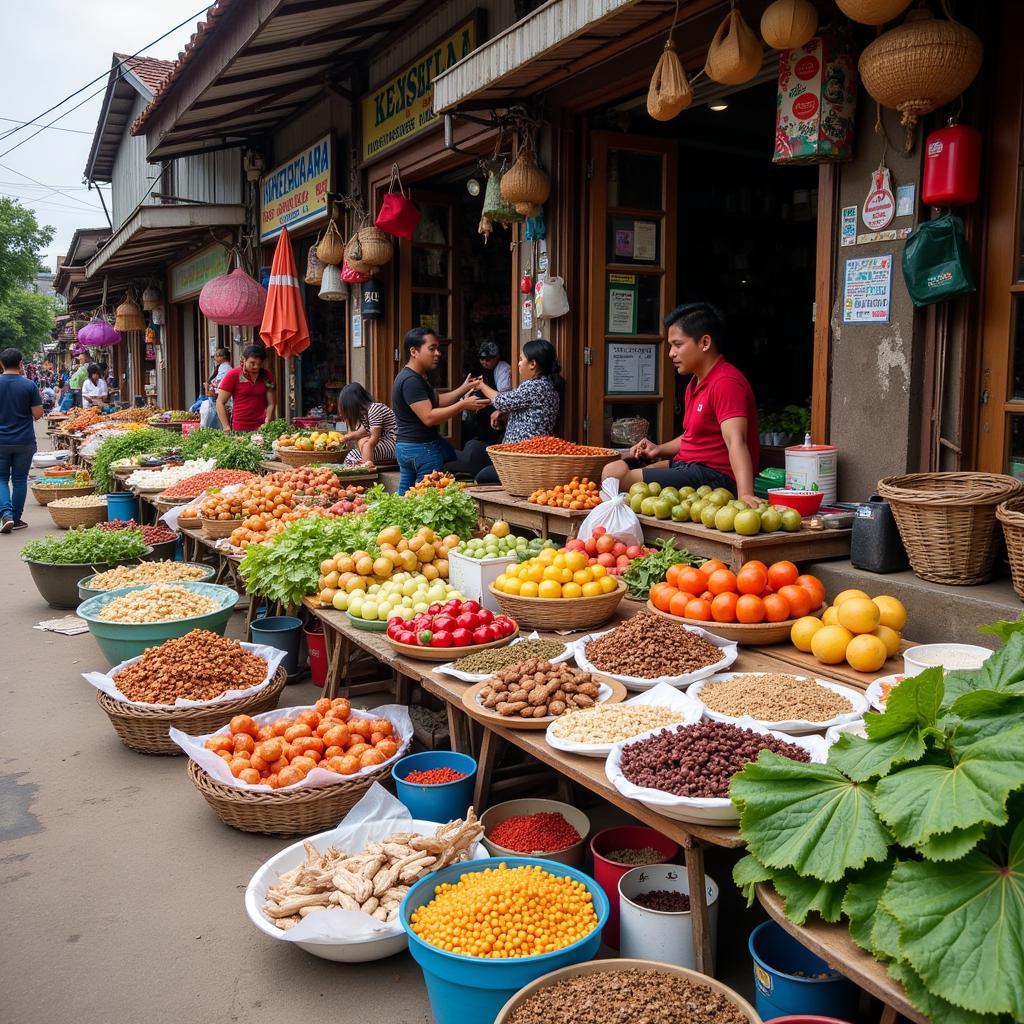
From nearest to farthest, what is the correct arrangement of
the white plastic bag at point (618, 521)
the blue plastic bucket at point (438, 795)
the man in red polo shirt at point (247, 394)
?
the blue plastic bucket at point (438, 795), the white plastic bag at point (618, 521), the man in red polo shirt at point (247, 394)

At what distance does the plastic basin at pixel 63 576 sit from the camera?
774 cm

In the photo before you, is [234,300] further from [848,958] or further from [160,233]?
[848,958]

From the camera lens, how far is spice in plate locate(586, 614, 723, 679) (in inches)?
142

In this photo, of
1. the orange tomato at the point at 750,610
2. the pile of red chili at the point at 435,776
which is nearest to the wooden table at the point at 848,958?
the pile of red chili at the point at 435,776

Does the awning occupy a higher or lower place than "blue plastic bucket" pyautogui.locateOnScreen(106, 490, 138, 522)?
higher

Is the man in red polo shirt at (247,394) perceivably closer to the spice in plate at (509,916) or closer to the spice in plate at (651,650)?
the spice in plate at (651,650)

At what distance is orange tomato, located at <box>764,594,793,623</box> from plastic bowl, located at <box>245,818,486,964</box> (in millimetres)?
1632

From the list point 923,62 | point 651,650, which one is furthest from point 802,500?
point 923,62

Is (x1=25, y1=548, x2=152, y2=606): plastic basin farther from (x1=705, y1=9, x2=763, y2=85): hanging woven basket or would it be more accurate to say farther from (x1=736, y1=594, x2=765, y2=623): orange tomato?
(x1=705, y1=9, x2=763, y2=85): hanging woven basket

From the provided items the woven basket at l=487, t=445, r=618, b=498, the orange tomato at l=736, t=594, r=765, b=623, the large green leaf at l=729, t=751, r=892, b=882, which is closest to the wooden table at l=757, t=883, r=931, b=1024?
the large green leaf at l=729, t=751, r=892, b=882

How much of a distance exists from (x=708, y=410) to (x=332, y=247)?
6207mm

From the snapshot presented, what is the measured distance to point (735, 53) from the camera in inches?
183

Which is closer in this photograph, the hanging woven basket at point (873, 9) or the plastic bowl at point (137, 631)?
the hanging woven basket at point (873, 9)

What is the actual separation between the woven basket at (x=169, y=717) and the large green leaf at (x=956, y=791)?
11.0 ft
